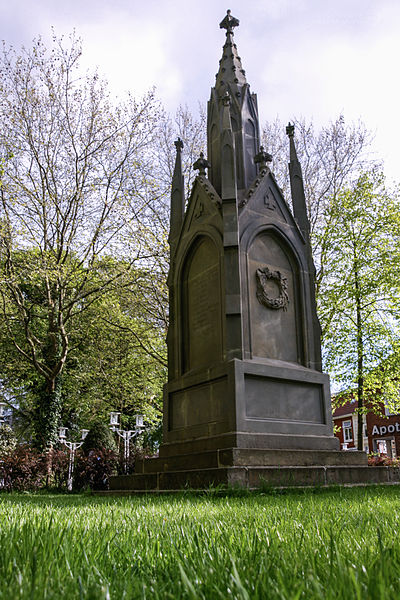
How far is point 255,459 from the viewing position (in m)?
7.35

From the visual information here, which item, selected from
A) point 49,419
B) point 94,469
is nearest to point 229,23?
point 94,469

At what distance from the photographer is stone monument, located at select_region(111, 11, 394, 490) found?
7.98 meters

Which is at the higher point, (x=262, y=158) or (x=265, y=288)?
(x=262, y=158)

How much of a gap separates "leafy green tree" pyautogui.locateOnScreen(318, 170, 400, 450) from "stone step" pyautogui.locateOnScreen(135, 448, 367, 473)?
1068 cm

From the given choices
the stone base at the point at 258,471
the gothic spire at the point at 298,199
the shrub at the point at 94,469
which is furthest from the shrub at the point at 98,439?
the gothic spire at the point at 298,199

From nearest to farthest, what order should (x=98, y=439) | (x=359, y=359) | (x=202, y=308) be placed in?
(x=202, y=308) < (x=98, y=439) < (x=359, y=359)

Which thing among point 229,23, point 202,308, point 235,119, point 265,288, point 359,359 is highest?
point 229,23

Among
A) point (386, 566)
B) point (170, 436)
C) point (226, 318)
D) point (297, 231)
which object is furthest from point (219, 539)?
point (297, 231)

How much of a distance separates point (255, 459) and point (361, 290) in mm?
13180

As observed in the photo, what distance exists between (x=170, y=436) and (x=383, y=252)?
13403 millimetres

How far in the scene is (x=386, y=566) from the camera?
1.41 meters

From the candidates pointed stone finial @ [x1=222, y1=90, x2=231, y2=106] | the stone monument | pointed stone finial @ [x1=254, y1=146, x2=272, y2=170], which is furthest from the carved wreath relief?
pointed stone finial @ [x1=222, y1=90, x2=231, y2=106]

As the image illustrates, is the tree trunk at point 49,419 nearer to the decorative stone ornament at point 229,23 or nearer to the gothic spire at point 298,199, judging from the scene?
the gothic spire at point 298,199

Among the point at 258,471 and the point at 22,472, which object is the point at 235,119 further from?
the point at 22,472
